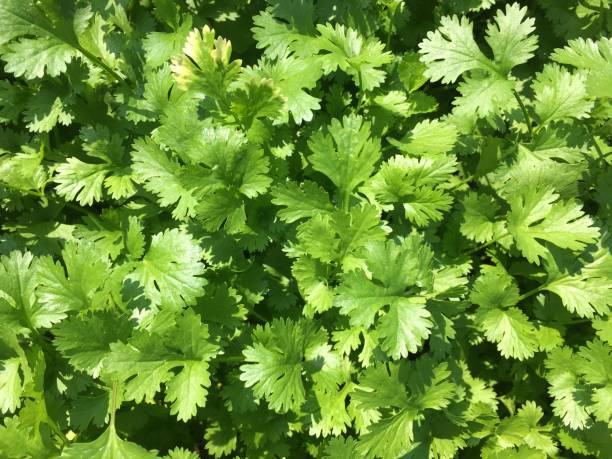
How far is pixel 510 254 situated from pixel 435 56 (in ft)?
→ 3.02

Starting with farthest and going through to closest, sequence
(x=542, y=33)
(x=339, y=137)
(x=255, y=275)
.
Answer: (x=542, y=33)
(x=255, y=275)
(x=339, y=137)

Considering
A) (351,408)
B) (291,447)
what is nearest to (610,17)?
(351,408)

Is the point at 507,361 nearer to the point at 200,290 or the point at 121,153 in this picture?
the point at 200,290

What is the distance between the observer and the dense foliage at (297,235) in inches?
72.4

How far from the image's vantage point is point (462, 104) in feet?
6.75

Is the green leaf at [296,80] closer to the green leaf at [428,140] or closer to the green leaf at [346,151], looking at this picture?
the green leaf at [346,151]

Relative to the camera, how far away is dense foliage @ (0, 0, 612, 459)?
1838mm

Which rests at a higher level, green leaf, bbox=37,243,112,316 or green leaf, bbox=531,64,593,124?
green leaf, bbox=531,64,593,124

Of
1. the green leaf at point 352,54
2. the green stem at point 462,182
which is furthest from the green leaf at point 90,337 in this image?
the green stem at point 462,182

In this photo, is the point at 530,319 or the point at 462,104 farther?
the point at 530,319

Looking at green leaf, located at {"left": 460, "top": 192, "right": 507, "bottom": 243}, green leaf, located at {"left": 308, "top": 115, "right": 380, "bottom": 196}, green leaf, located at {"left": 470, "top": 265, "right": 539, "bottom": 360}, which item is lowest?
green leaf, located at {"left": 470, "top": 265, "right": 539, "bottom": 360}

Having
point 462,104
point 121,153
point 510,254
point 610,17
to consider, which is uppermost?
point 610,17

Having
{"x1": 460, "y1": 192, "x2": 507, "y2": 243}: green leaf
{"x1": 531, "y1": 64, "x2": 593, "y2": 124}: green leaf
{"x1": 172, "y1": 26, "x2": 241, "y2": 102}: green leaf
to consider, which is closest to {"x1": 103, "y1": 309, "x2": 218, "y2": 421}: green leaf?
{"x1": 172, "y1": 26, "x2": 241, "y2": 102}: green leaf

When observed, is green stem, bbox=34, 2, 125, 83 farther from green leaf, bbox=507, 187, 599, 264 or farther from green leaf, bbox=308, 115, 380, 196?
green leaf, bbox=507, 187, 599, 264
